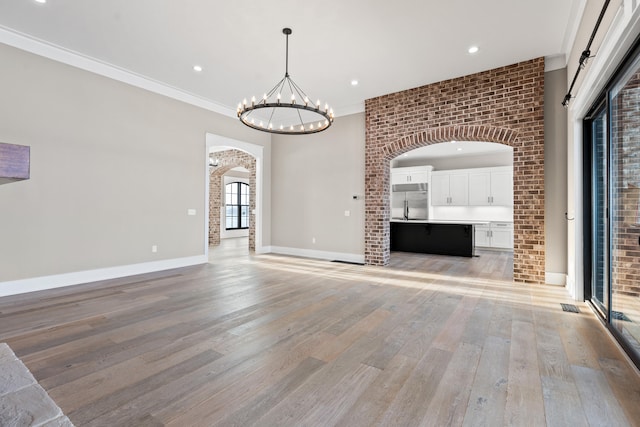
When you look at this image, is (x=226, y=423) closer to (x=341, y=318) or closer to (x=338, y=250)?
(x=341, y=318)

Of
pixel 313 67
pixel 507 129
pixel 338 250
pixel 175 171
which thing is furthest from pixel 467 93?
pixel 175 171

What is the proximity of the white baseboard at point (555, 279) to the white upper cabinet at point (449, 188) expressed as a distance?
5.04 meters

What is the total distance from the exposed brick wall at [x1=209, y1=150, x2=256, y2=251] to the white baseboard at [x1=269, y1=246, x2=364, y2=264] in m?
1.05

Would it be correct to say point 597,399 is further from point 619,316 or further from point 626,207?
point 626,207

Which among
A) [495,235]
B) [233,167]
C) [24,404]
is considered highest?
[233,167]

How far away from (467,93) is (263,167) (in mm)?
4854

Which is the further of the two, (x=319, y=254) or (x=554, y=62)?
(x=319, y=254)

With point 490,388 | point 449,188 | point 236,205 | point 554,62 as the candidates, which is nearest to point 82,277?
point 490,388

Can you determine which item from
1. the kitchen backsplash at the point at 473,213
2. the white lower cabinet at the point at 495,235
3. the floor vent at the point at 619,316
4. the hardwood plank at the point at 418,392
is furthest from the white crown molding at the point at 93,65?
the white lower cabinet at the point at 495,235

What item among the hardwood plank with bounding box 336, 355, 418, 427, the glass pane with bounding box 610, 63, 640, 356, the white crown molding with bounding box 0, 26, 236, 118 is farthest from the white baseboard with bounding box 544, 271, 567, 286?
the white crown molding with bounding box 0, 26, 236, 118

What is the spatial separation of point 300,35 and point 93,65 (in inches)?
129

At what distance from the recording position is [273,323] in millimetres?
Result: 2875

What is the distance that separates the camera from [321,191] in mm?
6957

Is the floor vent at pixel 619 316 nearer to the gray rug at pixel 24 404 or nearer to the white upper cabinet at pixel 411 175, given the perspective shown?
the gray rug at pixel 24 404
